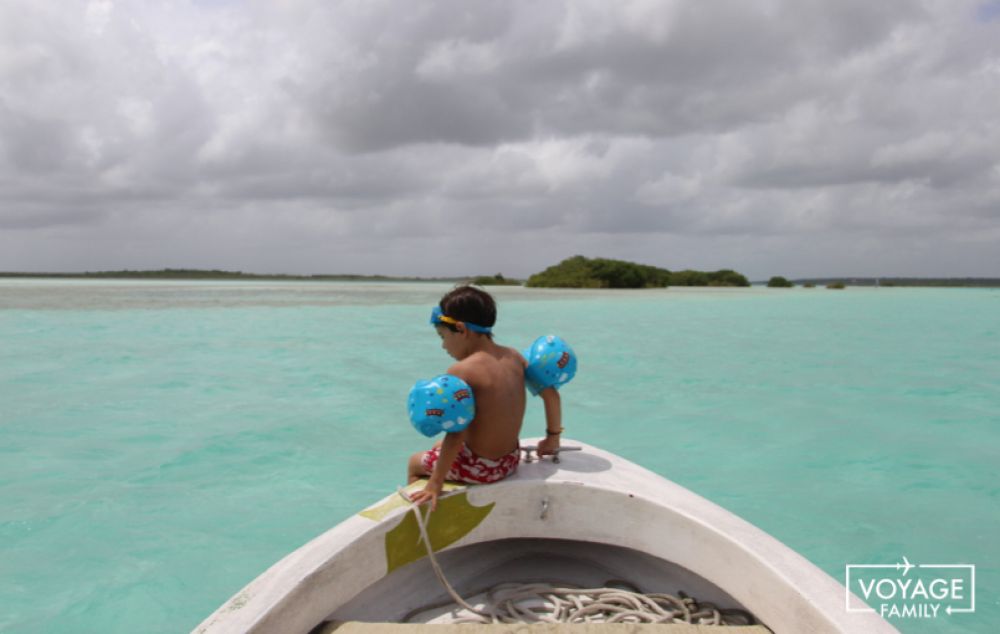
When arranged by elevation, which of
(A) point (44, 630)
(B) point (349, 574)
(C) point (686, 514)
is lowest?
(A) point (44, 630)

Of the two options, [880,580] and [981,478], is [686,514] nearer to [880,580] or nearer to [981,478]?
[880,580]

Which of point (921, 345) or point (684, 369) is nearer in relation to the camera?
point (684, 369)

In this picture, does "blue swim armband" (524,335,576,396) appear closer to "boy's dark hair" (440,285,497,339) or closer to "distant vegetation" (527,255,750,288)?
"boy's dark hair" (440,285,497,339)

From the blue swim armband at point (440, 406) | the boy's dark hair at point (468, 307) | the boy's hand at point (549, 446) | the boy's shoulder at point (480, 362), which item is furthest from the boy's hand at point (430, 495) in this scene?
the boy's hand at point (549, 446)

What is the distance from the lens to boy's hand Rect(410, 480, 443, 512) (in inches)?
110

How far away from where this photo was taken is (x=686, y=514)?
2.74 m

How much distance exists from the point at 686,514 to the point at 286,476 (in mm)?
4539

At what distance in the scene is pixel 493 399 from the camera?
2.88 metres

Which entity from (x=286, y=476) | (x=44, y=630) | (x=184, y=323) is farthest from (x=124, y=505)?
(x=184, y=323)

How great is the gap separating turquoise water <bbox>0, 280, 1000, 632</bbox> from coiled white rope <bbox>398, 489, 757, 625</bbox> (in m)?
1.62

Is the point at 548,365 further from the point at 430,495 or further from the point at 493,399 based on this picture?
the point at 430,495

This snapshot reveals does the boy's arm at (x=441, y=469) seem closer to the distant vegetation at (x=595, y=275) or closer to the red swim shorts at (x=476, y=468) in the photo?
the red swim shorts at (x=476, y=468)
